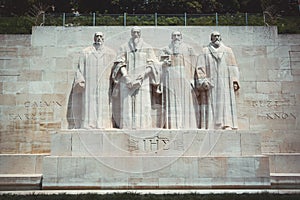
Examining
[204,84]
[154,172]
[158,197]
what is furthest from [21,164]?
[204,84]

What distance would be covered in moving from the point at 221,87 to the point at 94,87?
172 inches

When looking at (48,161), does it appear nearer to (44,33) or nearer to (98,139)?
(98,139)

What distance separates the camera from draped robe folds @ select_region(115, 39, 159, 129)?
501 inches

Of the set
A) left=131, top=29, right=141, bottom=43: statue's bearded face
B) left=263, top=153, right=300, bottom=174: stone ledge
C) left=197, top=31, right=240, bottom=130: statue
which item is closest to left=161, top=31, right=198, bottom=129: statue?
left=197, top=31, right=240, bottom=130: statue

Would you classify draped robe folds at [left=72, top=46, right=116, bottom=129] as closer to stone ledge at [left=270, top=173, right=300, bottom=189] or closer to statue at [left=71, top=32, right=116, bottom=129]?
statue at [left=71, top=32, right=116, bottom=129]

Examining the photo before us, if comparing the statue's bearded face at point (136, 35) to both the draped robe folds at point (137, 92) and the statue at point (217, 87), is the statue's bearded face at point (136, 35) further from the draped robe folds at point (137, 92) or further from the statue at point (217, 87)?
the statue at point (217, 87)

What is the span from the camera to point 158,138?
12.1 meters

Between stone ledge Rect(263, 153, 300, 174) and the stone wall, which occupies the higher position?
the stone wall

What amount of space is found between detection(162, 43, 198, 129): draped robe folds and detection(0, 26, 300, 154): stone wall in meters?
2.20

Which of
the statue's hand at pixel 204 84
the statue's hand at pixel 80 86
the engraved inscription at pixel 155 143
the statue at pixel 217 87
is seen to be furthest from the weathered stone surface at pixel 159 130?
the statue's hand at pixel 204 84

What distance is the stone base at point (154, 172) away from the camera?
11492 mm

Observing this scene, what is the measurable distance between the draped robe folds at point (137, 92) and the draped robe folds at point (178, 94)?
1.58 feet

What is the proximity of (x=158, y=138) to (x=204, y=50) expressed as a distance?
3.82 m

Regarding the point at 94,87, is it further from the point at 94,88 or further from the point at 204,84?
the point at 204,84
